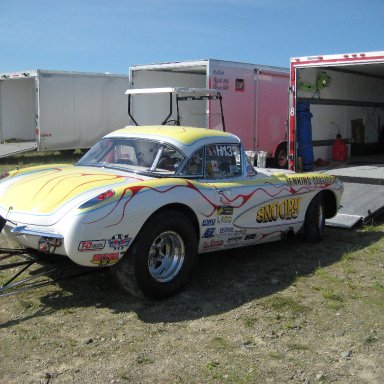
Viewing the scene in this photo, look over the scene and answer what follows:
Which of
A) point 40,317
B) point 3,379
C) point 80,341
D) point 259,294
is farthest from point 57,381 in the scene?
point 259,294

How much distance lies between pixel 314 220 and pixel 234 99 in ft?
Answer: 21.0

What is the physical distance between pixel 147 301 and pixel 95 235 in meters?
0.94

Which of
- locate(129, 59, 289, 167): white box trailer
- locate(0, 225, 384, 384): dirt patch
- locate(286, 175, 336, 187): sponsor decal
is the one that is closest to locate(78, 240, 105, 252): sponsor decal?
locate(0, 225, 384, 384): dirt patch

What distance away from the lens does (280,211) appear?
6.40 metres

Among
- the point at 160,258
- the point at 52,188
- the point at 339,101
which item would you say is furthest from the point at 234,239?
the point at 339,101

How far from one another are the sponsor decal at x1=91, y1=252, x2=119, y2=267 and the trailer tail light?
16.7 inches

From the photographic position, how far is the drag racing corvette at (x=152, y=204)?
14.9ft

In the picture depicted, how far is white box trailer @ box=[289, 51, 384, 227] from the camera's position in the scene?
9477 millimetres

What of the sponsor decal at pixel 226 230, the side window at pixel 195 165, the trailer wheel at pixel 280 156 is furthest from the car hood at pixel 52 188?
the trailer wheel at pixel 280 156

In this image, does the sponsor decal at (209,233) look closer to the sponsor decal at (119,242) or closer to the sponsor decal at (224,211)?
the sponsor decal at (224,211)

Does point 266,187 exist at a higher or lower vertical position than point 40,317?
higher

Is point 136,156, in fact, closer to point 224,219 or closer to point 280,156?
point 224,219

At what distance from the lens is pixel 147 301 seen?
196 inches

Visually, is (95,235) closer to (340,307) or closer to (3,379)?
(3,379)
